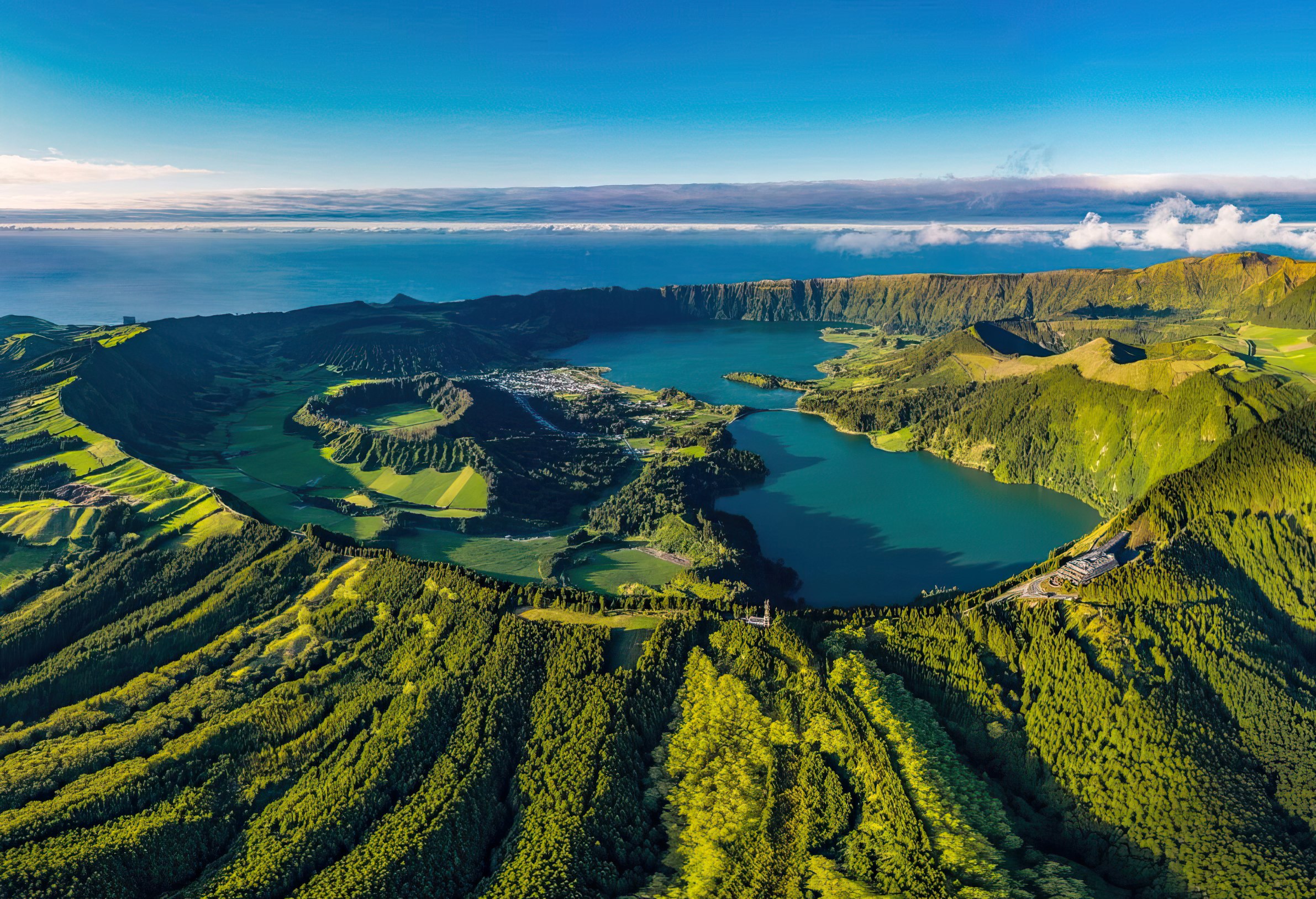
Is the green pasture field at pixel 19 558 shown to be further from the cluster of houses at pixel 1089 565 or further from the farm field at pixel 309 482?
the cluster of houses at pixel 1089 565

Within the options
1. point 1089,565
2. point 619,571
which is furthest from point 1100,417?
point 619,571

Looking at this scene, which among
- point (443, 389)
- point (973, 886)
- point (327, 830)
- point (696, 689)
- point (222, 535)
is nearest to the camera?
point (973, 886)

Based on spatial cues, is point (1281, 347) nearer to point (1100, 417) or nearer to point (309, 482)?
point (1100, 417)

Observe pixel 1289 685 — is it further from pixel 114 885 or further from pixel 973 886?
pixel 114 885

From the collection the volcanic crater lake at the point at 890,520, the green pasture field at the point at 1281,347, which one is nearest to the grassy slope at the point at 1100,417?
the volcanic crater lake at the point at 890,520

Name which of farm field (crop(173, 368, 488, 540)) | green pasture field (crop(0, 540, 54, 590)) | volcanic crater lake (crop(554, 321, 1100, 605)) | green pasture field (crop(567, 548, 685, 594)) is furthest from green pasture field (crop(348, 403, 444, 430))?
green pasture field (crop(567, 548, 685, 594))

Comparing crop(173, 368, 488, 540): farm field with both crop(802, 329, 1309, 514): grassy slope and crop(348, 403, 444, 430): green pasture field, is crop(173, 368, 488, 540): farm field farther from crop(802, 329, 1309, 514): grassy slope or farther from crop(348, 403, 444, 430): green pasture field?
crop(802, 329, 1309, 514): grassy slope

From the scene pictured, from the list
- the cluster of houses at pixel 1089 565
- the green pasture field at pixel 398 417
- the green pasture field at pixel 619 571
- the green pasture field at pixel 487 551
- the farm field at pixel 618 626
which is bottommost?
the green pasture field at pixel 398 417

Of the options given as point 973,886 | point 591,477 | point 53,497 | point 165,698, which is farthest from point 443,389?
point 973,886
